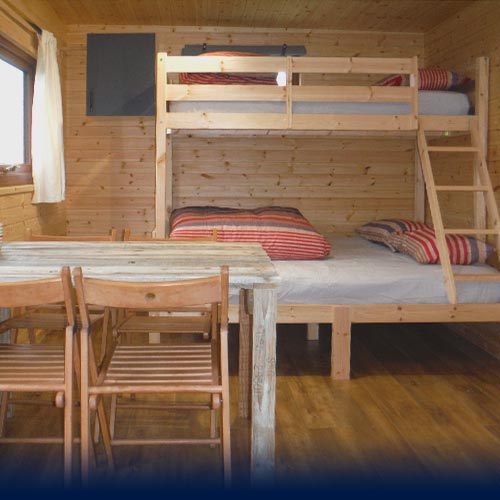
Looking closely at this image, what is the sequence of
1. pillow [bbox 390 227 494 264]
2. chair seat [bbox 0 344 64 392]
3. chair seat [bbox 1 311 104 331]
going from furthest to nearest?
pillow [bbox 390 227 494 264] < chair seat [bbox 1 311 104 331] < chair seat [bbox 0 344 64 392]

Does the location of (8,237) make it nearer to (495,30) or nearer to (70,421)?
(70,421)

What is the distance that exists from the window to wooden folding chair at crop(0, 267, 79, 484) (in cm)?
222

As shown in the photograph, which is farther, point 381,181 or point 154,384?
point 381,181

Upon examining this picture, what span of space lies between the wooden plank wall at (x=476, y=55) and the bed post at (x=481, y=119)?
0.17 feet

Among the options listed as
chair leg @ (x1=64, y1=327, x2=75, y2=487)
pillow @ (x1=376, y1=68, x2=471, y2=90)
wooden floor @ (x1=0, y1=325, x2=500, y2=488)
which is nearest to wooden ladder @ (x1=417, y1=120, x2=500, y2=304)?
pillow @ (x1=376, y1=68, x2=471, y2=90)

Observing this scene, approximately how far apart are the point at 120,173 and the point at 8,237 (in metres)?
1.79

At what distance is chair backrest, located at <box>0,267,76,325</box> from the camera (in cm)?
197

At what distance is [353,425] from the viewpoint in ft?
9.63

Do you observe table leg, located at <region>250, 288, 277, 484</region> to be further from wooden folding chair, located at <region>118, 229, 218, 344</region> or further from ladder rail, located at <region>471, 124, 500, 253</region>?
ladder rail, located at <region>471, 124, 500, 253</region>

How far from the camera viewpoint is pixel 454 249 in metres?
3.91

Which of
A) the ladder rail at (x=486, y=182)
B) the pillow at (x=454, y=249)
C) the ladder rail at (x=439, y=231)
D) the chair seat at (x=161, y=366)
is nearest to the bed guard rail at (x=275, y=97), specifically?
the ladder rail at (x=439, y=231)


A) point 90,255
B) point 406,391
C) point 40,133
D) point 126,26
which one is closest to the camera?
point 90,255

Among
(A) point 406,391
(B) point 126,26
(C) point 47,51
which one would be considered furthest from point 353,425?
(B) point 126,26

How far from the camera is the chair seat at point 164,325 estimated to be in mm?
2801
